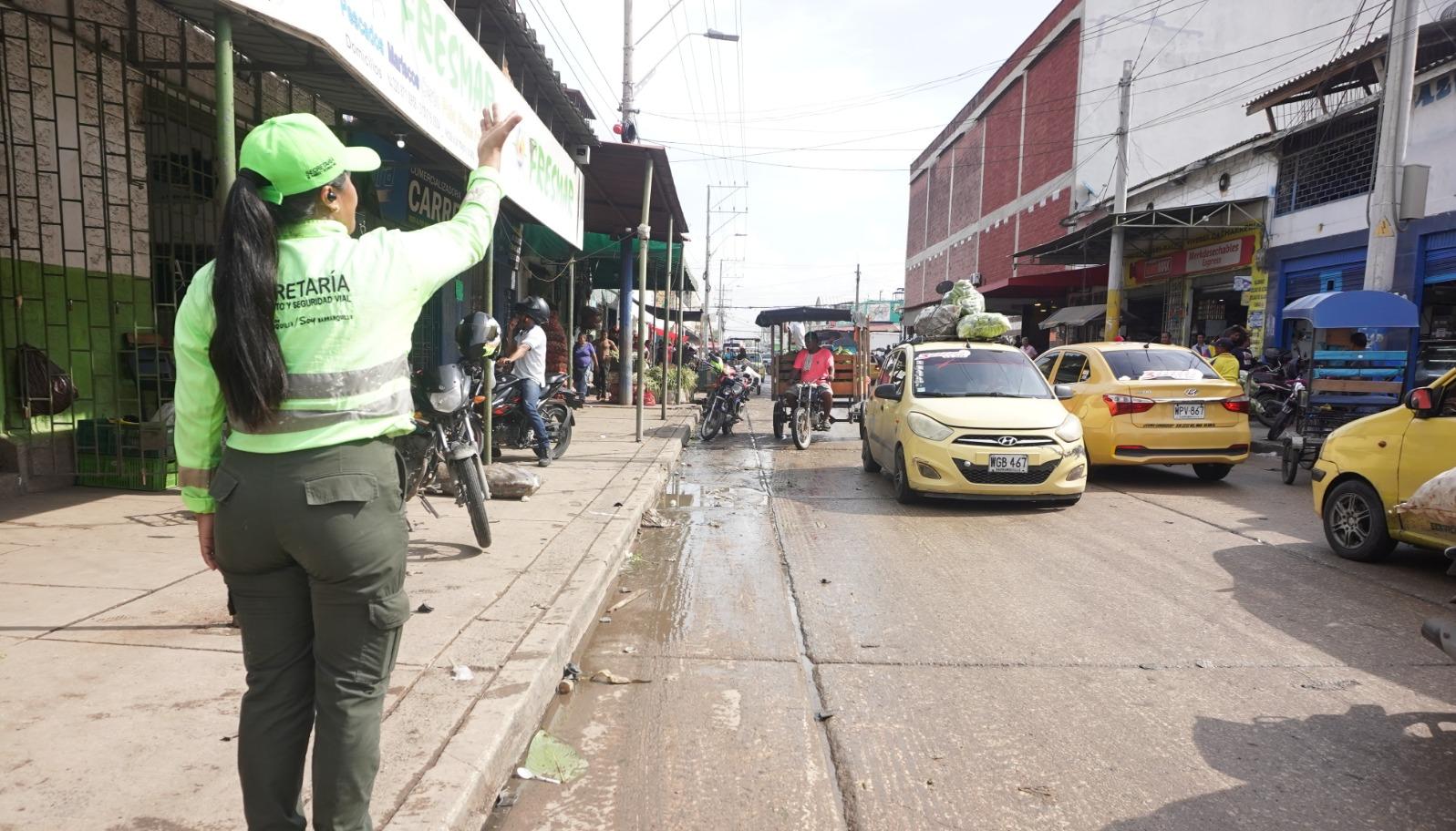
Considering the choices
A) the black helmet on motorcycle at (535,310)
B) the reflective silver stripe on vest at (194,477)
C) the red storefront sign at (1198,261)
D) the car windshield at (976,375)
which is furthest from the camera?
the red storefront sign at (1198,261)

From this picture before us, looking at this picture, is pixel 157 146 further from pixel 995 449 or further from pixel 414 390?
pixel 995 449

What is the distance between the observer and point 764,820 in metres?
2.71

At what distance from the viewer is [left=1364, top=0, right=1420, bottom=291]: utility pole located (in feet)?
35.4

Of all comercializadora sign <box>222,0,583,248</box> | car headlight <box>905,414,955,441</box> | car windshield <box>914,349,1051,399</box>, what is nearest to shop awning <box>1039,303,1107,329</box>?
car windshield <box>914,349,1051,399</box>

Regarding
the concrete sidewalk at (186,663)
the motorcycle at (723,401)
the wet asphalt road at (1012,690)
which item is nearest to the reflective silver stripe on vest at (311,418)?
the concrete sidewalk at (186,663)

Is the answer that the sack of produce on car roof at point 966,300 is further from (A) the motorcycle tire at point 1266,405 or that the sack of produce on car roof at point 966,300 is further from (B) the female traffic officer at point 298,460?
(B) the female traffic officer at point 298,460

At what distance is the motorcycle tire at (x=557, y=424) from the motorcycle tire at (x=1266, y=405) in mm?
11454

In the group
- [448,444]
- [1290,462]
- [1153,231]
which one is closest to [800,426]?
[1290,462]

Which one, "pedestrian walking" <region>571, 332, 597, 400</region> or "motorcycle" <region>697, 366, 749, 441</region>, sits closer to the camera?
"motorcycle" <region>697, 366, 749, 441</region>

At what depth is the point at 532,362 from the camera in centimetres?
948

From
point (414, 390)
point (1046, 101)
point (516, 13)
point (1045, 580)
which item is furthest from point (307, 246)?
point (1046, 101)

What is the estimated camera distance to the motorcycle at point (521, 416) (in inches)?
364

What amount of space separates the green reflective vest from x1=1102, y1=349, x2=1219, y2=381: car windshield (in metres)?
8.91

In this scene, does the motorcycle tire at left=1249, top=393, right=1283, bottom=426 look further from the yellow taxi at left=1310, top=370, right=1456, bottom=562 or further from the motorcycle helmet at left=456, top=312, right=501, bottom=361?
the motorcycle helmet at left=456, top=312, right=501, bottom=361
